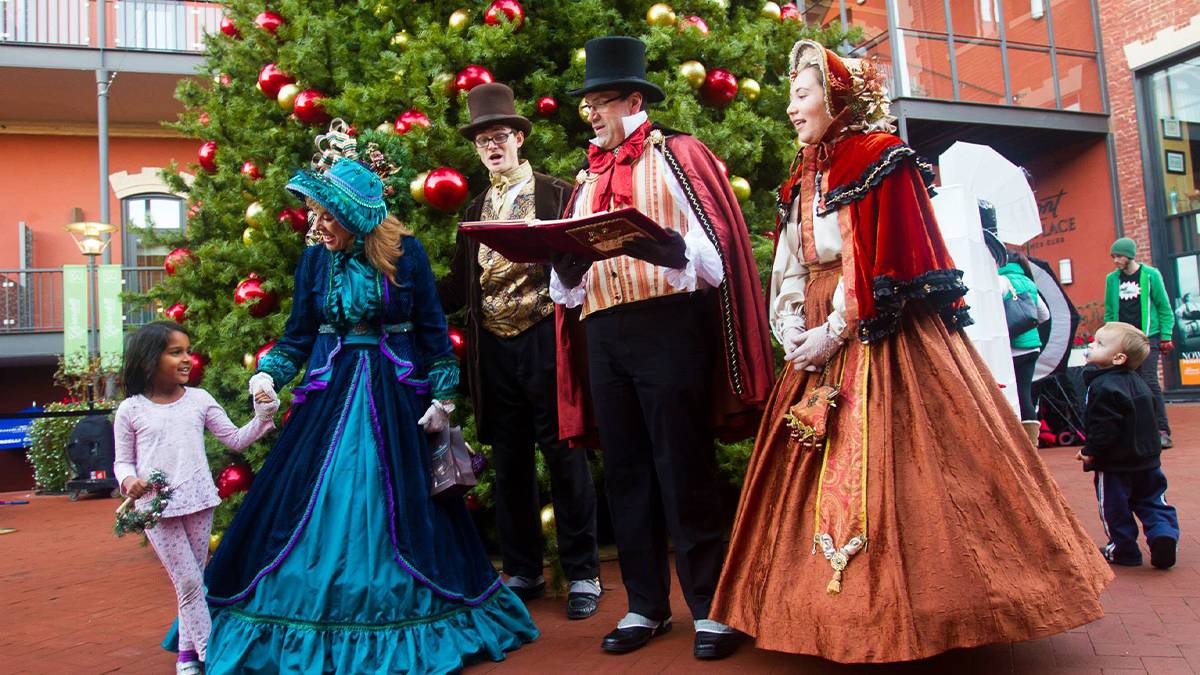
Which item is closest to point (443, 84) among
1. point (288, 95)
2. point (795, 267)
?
point (288, 95)

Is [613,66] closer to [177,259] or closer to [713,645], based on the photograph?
[713,645]

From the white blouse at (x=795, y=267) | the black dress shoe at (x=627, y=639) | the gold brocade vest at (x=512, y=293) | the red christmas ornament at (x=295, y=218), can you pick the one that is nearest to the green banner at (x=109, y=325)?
the red christmas ornament at (x=295, y=218)

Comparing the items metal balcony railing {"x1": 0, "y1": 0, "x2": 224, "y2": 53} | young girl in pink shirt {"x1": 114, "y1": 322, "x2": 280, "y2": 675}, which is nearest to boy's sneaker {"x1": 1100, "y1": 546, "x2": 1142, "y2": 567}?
young girl in pink shirt {"x1": 114, "y1": 322, "x2": 280, "y2": 675}

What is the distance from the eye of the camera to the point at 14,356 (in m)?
14.5

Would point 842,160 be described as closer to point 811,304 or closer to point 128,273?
point 811,304

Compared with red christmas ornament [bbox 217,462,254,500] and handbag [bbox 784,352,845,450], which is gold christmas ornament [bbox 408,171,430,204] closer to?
red christmas ornament [bbox 217,462,254,500]

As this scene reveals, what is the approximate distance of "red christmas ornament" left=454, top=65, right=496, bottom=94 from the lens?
481 centimetres

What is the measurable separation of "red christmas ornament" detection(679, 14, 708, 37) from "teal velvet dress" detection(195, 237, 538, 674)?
93.0 inches

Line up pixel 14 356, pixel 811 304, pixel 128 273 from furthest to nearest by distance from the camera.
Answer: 1. pixel 128 273
2. pixel 14 356
3. pixel 811 304

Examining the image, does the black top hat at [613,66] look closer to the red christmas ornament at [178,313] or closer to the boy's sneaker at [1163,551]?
the boy's sneaker at [1163,551]

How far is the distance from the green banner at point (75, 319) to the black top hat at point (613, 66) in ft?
37.2

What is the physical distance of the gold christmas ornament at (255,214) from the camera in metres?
5.02

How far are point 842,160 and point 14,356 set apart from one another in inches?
596

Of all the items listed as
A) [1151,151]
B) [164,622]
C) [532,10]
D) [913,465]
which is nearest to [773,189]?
[532,10]
